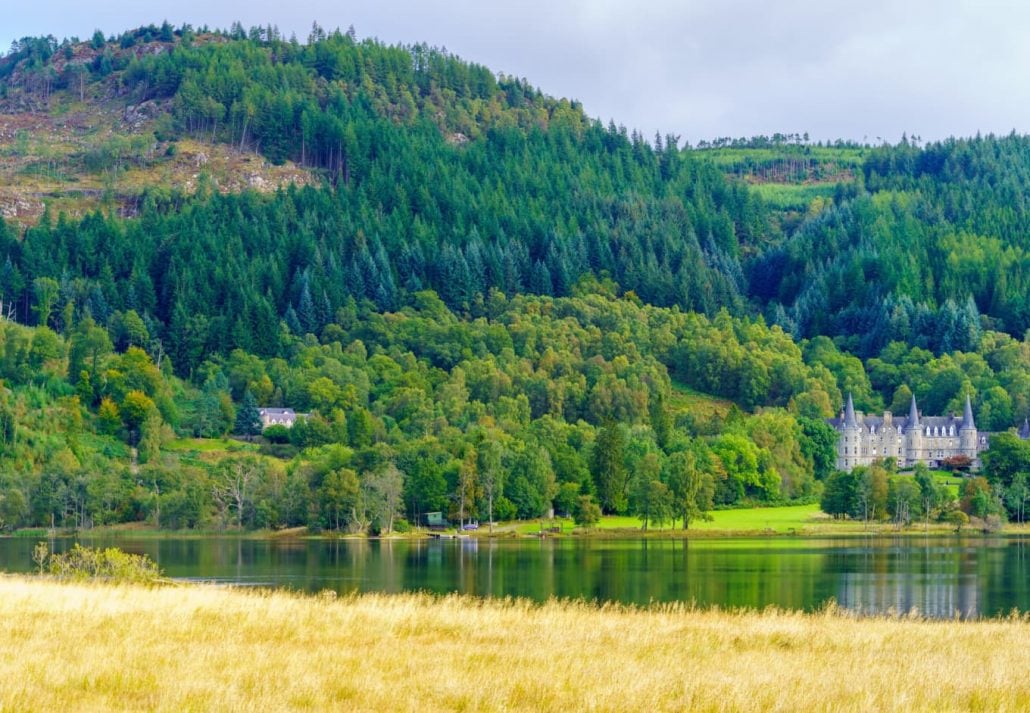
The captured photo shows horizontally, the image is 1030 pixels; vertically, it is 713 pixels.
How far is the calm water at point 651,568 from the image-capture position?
208 ft

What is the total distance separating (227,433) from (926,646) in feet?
452

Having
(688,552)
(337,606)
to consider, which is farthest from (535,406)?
(337,606)

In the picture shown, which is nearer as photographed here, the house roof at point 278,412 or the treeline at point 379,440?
the treeline at point 379,440

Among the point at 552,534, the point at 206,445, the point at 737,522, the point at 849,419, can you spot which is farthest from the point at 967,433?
the point at 206,445

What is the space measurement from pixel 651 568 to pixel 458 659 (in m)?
52.2

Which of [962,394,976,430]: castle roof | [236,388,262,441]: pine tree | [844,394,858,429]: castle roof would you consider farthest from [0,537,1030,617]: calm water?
[844,394,858,429]: castle roof

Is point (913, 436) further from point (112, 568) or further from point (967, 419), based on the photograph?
point (112, 568)

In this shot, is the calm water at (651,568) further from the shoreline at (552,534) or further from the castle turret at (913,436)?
the castle turret at (913,436)

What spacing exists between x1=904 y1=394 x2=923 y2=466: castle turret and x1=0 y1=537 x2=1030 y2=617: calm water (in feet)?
254

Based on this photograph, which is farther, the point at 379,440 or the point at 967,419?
the point at 967,419

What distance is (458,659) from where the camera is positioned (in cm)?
2986

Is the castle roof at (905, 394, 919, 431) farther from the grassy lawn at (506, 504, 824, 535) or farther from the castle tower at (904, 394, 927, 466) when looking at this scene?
the grassy lawn at (506, 504, 824, 535)

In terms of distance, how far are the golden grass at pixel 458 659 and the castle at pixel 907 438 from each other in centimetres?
15531

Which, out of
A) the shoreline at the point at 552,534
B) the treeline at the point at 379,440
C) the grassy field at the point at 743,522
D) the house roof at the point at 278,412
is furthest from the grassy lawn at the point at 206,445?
the grassy field at the point at 743,522
